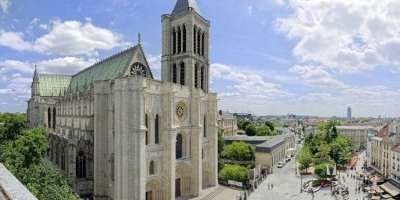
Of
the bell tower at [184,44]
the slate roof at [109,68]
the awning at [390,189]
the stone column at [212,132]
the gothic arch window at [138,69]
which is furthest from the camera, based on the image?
the stone column at [212,132]

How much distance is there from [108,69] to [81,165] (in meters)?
13.8

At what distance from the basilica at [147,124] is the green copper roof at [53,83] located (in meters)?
16.5

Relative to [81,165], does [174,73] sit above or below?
above

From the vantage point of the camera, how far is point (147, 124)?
36.9 meters

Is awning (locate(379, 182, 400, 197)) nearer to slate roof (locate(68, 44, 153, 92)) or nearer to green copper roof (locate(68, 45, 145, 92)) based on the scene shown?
slate roof (locate(68, 44, 153, 92))

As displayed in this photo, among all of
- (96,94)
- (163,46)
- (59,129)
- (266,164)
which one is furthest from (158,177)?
(266,164)

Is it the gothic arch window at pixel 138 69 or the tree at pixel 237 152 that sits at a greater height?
the gothic arch window at pixel 138 69

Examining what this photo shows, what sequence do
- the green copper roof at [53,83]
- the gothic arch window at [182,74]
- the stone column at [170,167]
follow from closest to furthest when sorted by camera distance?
the stone column at [170,167], the gothic arch window at [182,74], the green copper roof at [53,83]

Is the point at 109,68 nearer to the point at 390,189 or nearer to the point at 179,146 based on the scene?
the point at 179,146

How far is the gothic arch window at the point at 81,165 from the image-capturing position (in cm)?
4692

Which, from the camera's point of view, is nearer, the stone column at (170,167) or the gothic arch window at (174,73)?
the stone column at (170,167)

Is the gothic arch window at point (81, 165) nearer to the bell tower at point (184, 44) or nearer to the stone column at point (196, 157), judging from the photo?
the stone column at point (196, 157)

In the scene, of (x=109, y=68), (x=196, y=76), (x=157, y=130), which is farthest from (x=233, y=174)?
(x=109, y=68)

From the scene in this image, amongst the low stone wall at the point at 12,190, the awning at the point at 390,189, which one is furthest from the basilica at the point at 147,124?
the awning at the point at 390,189
